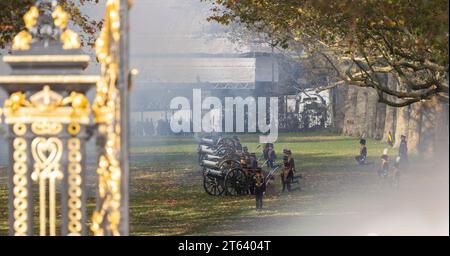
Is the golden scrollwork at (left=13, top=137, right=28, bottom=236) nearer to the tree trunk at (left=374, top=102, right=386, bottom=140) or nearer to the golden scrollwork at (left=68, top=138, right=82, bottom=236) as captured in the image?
the golden scrollwork at (left=68, top=138, right=82, bottom=236)

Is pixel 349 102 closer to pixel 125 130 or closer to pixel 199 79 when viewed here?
pixel 199 79

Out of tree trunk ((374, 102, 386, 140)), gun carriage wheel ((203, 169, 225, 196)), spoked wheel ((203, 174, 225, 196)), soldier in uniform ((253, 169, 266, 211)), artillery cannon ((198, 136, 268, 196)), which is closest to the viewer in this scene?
soldier in uniform ((253, 169, 266, 211))

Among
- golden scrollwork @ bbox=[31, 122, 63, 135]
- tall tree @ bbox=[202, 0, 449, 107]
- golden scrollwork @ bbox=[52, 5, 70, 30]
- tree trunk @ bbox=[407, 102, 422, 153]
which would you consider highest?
tall tree @ bbox=[202, 0, 449, 107]

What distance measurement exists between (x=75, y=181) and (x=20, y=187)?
0.43m

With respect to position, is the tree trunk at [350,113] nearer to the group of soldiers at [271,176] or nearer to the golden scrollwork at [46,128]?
the group of soldiers at [271,176]

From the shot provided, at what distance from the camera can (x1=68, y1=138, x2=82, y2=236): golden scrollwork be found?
802cm

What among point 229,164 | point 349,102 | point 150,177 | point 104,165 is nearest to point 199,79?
point 349,102

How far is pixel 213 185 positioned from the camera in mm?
27969

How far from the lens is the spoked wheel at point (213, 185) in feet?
91.0

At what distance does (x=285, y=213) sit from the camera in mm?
23969

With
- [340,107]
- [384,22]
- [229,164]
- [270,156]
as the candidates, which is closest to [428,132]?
[270,156]

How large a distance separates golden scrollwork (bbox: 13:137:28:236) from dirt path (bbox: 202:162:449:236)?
8516mm

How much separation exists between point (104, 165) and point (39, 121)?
1.87 ft

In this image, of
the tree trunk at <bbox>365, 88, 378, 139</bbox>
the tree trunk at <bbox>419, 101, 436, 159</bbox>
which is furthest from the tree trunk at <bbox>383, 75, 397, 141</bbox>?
the tree trunk at <bbox>365, 88, 378, 139</bbox>
